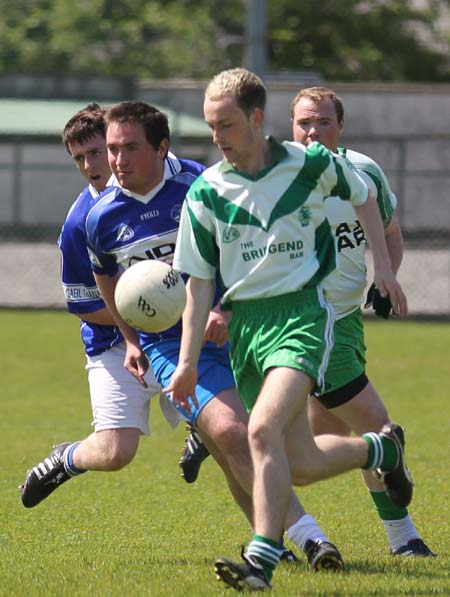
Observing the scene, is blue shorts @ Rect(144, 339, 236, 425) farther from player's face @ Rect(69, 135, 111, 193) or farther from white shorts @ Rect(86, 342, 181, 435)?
player's face @ Rect(69, 135, 111, 193)

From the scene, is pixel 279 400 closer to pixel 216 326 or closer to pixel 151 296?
pixel 216 326

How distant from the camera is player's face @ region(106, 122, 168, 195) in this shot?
594cm

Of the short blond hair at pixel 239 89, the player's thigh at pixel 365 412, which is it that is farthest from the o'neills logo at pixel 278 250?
the player's thigh at pixel 365 412

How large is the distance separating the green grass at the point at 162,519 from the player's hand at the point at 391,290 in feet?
3.85

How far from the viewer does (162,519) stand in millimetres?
7504

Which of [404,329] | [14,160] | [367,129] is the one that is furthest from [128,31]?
[404,329]

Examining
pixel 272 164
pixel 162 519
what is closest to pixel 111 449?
pixel 162 519

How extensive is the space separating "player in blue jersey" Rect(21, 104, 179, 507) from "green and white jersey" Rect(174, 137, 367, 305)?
4.15 feet

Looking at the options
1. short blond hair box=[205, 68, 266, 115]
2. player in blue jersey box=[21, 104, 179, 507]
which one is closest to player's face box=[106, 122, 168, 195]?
player in blue jersey box=[21, 104, 179, 507]

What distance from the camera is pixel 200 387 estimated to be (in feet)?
19.0

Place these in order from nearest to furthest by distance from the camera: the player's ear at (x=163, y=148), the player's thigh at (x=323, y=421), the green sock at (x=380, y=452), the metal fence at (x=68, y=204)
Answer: the green sock at (x=380, y=452)
the player's ear at (x=163, y=148)
the player's thigh at (x=323, y=421)
the metal fence at (x=68, y=204)

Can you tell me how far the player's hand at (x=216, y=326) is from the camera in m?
5.73

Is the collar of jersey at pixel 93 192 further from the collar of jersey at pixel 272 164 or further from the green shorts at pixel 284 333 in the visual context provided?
the green shorts at pixel 284 333

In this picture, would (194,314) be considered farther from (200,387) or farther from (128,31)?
(128,31)
